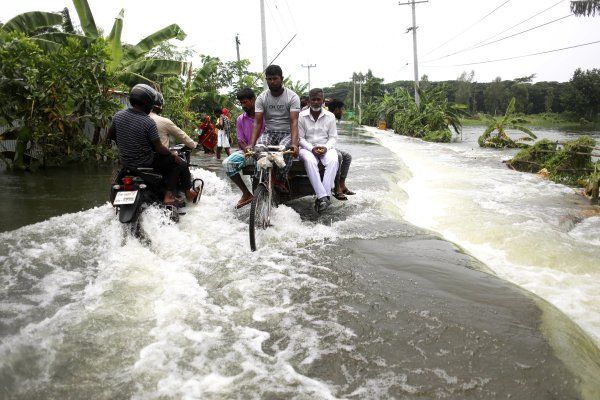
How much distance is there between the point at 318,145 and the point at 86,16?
10379 mm

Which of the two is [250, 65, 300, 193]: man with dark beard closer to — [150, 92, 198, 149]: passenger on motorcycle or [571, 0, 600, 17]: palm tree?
[150, 92, 198, 149]: passenger on motorcycle

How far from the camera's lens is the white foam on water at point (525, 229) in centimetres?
420

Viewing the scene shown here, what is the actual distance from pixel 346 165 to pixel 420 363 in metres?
4.51

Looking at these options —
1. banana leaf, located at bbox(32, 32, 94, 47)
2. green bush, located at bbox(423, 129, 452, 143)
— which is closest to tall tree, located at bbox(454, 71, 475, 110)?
green bush, located at bbox(423, 129, 452, 143)

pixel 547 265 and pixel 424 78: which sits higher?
pixel 424 78

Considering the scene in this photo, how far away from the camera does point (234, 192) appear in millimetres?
Answer: 8406

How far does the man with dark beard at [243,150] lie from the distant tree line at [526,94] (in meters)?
49.6

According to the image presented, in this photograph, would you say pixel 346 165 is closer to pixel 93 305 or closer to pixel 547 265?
pixel 547 265

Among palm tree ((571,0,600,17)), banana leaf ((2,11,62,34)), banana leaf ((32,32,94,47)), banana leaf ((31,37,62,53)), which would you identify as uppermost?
palm tree ((571,0,600,17))

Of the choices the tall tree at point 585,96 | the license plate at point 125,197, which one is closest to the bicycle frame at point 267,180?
the license plate at point 125,197

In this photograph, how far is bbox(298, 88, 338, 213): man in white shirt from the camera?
6.01 meters

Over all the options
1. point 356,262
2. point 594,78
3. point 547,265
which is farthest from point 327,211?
point 594,78

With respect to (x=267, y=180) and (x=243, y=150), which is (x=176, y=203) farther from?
(x=267, y=180)

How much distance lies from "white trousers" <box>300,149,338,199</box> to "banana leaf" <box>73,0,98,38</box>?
10.4 meters
